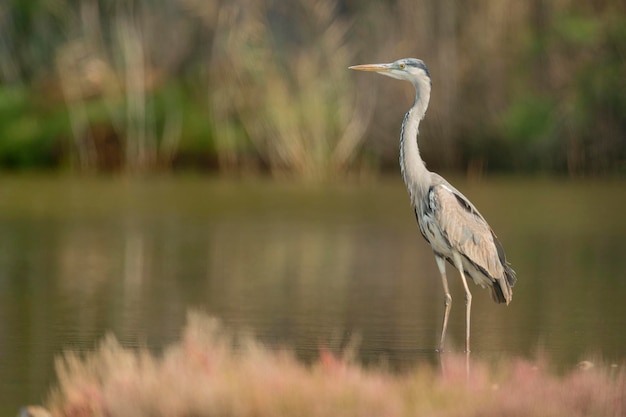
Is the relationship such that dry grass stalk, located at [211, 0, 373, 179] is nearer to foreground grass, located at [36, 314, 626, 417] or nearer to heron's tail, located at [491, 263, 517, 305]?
heron's tail, located at [491, 263, 517, 305]

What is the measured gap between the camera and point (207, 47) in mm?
32125

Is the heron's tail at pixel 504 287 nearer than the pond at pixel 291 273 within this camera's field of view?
Yes

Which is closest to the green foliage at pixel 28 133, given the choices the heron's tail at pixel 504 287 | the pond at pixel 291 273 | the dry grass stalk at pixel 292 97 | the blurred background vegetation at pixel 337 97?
the blurred background vegetation at pixel 337 97

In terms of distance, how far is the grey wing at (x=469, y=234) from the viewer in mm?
8750

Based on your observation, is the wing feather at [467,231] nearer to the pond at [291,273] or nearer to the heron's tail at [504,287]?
the heron's tail at [504,287]

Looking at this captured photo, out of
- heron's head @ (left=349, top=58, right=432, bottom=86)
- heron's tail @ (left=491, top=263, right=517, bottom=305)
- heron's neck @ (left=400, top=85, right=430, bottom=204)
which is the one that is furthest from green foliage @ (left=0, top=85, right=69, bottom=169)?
heron's tail @ (left=491, top=263, right=517, bottom=305)

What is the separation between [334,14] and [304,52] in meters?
5.51

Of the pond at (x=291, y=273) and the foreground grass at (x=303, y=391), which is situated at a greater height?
the foreground grass at (x=303, y=391)

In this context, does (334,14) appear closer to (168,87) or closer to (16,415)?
(168,87)

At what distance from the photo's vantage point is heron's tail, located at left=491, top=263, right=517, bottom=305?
29.1 feet

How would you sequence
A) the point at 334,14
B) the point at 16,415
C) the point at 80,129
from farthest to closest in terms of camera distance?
the point at 334,14 → the point at 80,129 → the point at 16,415

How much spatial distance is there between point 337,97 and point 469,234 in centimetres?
1757

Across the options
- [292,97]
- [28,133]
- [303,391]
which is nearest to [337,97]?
[292,97]

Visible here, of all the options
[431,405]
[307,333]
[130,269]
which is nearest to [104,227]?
[130,269]
